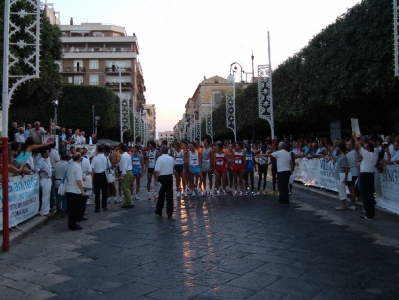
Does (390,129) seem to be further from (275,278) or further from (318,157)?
(275,278)

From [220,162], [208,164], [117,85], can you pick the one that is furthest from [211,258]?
[117,85]

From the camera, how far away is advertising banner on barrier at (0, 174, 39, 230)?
890 centimetres

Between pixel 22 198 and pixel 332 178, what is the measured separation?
31.6ft

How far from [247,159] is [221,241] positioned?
7356mm

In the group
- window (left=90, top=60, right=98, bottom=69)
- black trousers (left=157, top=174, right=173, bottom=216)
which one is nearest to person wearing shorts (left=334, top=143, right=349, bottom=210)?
black trousers (left=157, top=174, right=173, bottom=216)

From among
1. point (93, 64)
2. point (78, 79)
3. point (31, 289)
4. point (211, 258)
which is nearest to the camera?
Result: point (31, 289)

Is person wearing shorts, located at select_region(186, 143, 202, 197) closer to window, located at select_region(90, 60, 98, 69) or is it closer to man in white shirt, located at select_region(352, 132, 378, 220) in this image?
man in white shirt, located at select_region(352, 132, 378, 220)

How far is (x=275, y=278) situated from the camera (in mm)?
5656

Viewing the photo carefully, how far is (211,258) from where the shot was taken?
6.72m

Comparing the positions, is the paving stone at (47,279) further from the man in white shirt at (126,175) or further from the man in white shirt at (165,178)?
the man in white shirt at (126,175)

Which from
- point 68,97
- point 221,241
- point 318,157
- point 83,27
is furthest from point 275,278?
point 83,27

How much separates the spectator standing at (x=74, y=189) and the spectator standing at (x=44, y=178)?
61.8 inches

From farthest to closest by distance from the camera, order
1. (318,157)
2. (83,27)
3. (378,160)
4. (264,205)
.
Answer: (83,27)
(318,157)
(264,205)
(378,160)

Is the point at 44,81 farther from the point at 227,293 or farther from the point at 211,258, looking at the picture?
the point at 227,293
